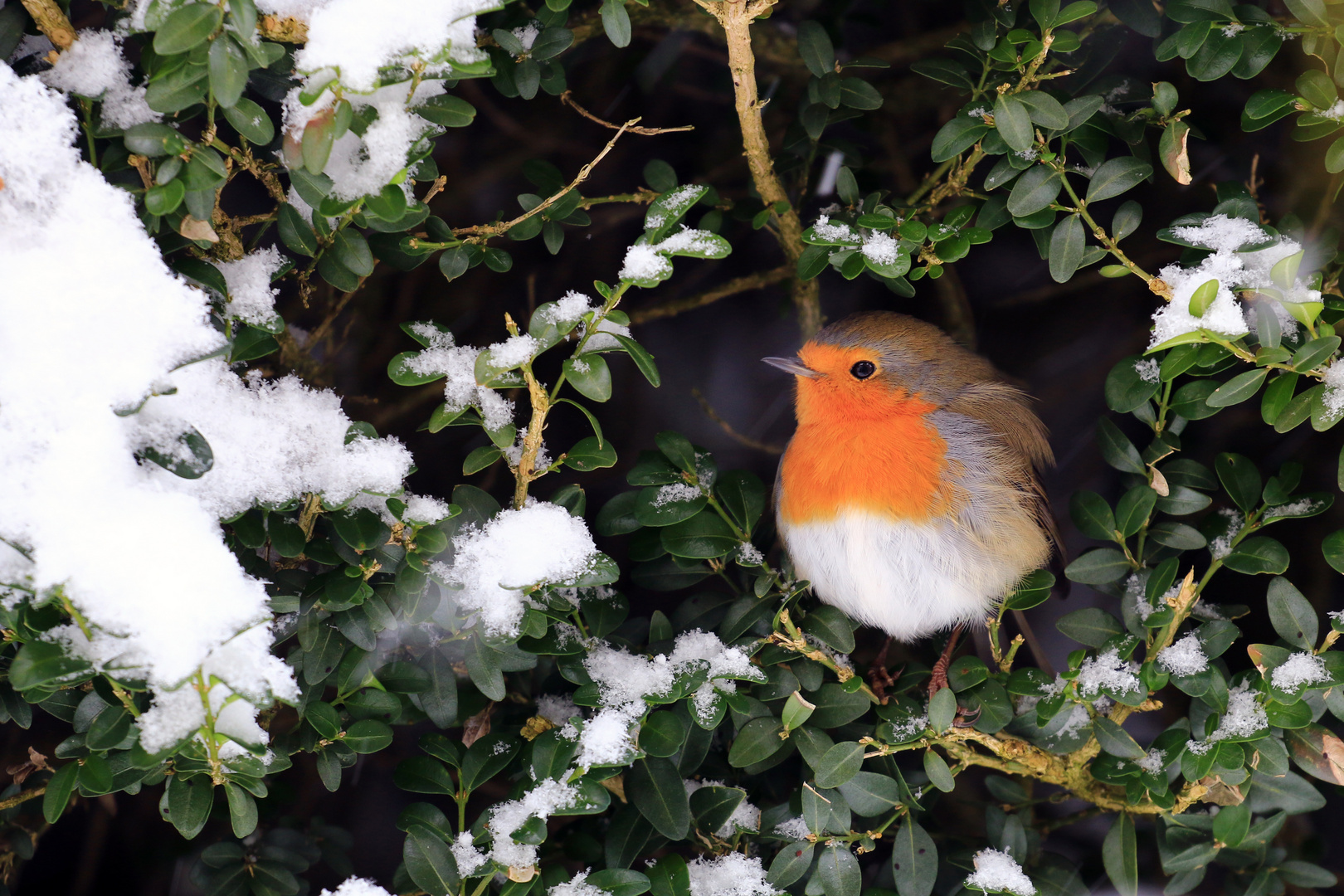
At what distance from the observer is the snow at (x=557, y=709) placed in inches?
58.8

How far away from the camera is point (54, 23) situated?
110 cm

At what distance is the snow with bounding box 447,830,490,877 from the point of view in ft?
4.28

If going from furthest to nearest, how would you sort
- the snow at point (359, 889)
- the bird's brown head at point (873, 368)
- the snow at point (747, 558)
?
1. the bird's brown head at point (873, 368)
2. the snow at point (747, 558)
3. the snow at point (359, 889)

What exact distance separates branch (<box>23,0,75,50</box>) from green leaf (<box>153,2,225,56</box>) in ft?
0.89

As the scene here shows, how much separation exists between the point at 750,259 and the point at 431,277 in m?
Answer: 0.78

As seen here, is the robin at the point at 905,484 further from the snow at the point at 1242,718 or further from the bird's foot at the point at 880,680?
the snow at the point at 1242,718

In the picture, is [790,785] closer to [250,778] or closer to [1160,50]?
[250,778]

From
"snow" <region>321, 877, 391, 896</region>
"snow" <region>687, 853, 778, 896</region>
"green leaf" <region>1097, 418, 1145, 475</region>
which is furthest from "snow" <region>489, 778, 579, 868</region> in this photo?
"green leaf" <region>1097, 418, 1145, 475</region>

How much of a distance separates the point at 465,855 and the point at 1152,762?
1.12 m

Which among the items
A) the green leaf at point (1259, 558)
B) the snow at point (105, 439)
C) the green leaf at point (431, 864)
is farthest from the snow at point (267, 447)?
the green leaf at point (1259, 558)

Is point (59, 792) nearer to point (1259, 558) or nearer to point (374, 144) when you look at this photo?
point (374, 144)

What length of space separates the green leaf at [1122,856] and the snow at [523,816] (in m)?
0.97

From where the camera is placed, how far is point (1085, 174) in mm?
1396

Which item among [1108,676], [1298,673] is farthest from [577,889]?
[1298,673]
